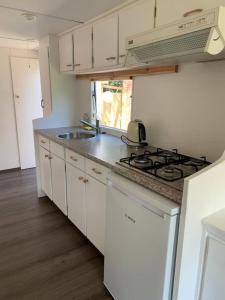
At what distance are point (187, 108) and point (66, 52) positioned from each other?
5.71ft

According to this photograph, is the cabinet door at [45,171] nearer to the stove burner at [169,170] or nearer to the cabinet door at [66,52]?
the cabinet door at [66,52]

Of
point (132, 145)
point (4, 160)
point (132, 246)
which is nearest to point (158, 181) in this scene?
point (132, 246)

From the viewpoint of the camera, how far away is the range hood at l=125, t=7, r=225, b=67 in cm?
103

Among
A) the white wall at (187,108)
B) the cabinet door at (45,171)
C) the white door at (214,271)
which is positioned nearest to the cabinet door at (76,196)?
the cabinet door at (45,171)

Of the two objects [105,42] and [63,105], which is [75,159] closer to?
[105,42]

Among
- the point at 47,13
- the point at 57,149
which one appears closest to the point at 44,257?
the point at 57,149

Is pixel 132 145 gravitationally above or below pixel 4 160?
above

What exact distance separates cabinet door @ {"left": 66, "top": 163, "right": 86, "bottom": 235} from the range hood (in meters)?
1.13

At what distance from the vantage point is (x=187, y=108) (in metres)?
1.78

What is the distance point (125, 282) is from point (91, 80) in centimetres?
231

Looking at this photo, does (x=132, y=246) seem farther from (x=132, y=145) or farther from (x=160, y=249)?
(x=132, y=145)

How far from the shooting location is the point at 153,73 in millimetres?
2008

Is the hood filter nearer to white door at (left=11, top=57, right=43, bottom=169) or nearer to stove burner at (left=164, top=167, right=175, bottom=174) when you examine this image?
stove burner at (left=164, top=167, right=175, bottom=174)

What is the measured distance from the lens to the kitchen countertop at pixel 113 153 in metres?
1.20
